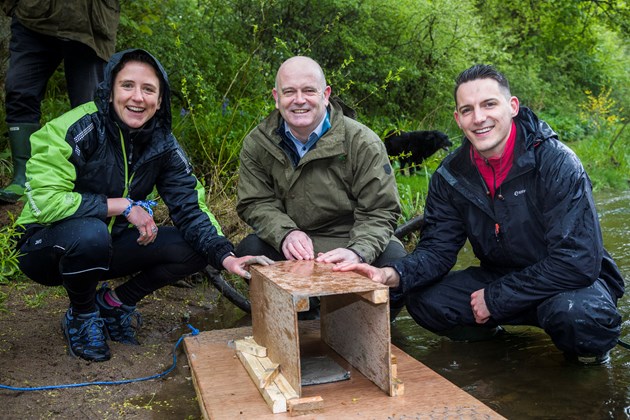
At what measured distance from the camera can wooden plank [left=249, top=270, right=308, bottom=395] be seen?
235 centimetres

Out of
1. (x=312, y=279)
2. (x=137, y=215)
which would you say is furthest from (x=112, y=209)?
(x=312, y=279)

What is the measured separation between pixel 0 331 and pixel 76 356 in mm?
619

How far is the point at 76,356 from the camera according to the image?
3.15 m

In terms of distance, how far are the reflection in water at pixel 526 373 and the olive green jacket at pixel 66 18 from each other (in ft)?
8.81

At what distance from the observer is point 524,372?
3.02 metres

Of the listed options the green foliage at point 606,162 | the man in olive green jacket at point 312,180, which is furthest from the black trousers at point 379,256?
the green foliage at point 606,162

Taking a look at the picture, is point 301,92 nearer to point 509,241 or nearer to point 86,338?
point 509,241

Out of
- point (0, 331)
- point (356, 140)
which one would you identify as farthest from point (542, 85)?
point (0, 331)

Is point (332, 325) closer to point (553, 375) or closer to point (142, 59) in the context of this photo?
point (553, 375)

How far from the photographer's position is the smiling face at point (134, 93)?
315 cm

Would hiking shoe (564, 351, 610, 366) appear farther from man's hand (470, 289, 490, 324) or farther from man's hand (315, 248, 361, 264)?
man's hand (315, 248, 361, 264)

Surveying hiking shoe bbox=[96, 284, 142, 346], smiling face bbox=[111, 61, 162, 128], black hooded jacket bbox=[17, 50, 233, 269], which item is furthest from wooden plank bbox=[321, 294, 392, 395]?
smiling face bbox=[111, 61, 162, 128]

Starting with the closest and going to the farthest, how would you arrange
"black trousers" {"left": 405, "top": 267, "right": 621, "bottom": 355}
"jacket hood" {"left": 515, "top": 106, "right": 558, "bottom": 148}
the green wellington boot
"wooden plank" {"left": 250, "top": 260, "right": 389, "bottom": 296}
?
1. "wooden plank" {"left": 250, "top": 260, "right": 389, "bottom": 296}
2. "black trousers" {"left": 405, "top": 267, "right": 621, "bottom": 355}
3. "jacket hood" {"left": 515, "top": 106, "right": 558, "bottom": 148}
4. the green wellington boot

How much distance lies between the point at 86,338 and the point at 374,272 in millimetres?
1449
